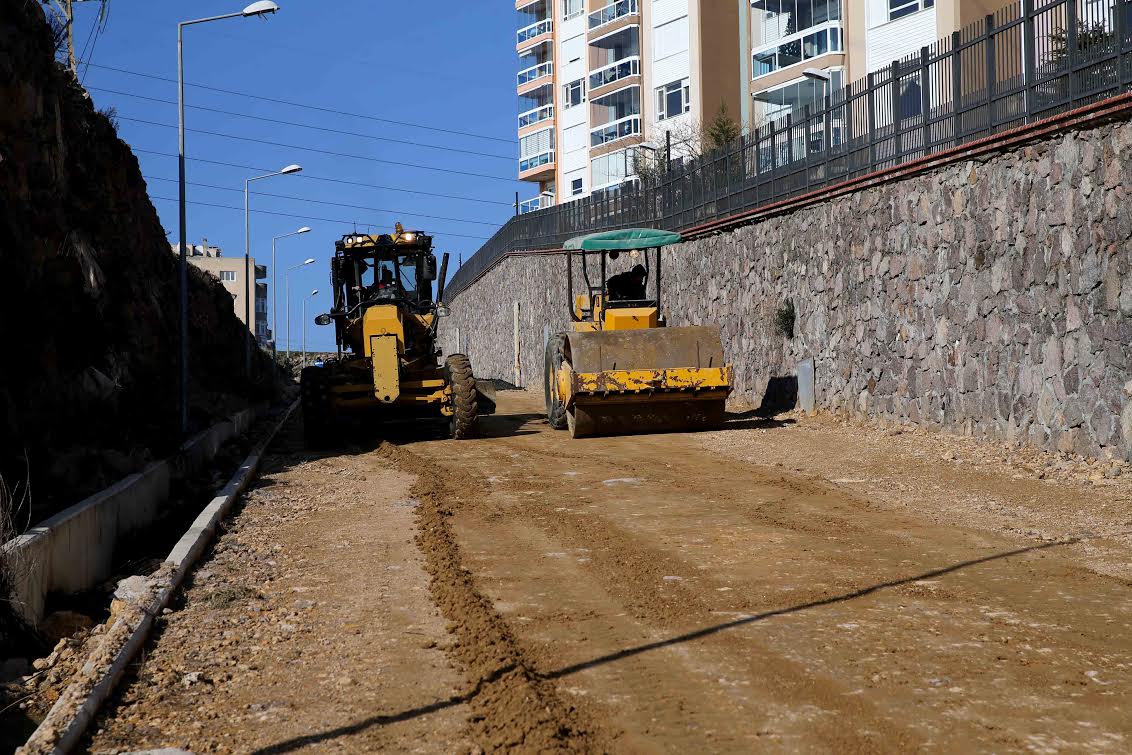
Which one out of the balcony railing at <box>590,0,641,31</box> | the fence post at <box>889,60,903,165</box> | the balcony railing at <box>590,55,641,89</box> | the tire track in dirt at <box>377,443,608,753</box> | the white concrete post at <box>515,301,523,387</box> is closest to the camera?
the tire track in dirt at <box>377,443,608,753</box>

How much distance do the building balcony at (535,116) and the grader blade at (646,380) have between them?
58.2m

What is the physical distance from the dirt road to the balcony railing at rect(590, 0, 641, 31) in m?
54.5

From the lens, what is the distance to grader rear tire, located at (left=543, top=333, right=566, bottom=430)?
19609 mm

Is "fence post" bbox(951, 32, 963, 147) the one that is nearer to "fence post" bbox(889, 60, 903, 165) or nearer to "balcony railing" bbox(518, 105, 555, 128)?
"fence post" bbox(889, 60, 903, 165)

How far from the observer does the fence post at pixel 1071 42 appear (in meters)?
13.4

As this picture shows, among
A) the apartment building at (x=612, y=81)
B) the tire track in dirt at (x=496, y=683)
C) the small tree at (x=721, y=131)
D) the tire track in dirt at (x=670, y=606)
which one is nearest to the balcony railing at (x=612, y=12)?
the apartment building at (x=612, y=81)

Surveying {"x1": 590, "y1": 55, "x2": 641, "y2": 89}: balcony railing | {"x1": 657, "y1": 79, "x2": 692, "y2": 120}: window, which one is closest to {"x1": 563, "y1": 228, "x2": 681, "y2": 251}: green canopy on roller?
{"x1": 657, "y1": 79, "x2": 692, "y2": 120}: window

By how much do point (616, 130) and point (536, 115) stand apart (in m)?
13.1

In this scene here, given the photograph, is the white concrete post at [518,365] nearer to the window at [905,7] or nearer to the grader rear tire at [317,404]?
the window at [905,7]

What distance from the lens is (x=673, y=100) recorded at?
5775cm

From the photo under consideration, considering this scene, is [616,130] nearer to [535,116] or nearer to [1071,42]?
[535,116]

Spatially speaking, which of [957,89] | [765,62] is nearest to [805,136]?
[957,89]

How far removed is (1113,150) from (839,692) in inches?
362

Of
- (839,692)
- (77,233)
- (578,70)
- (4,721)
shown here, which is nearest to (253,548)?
(4,721)
